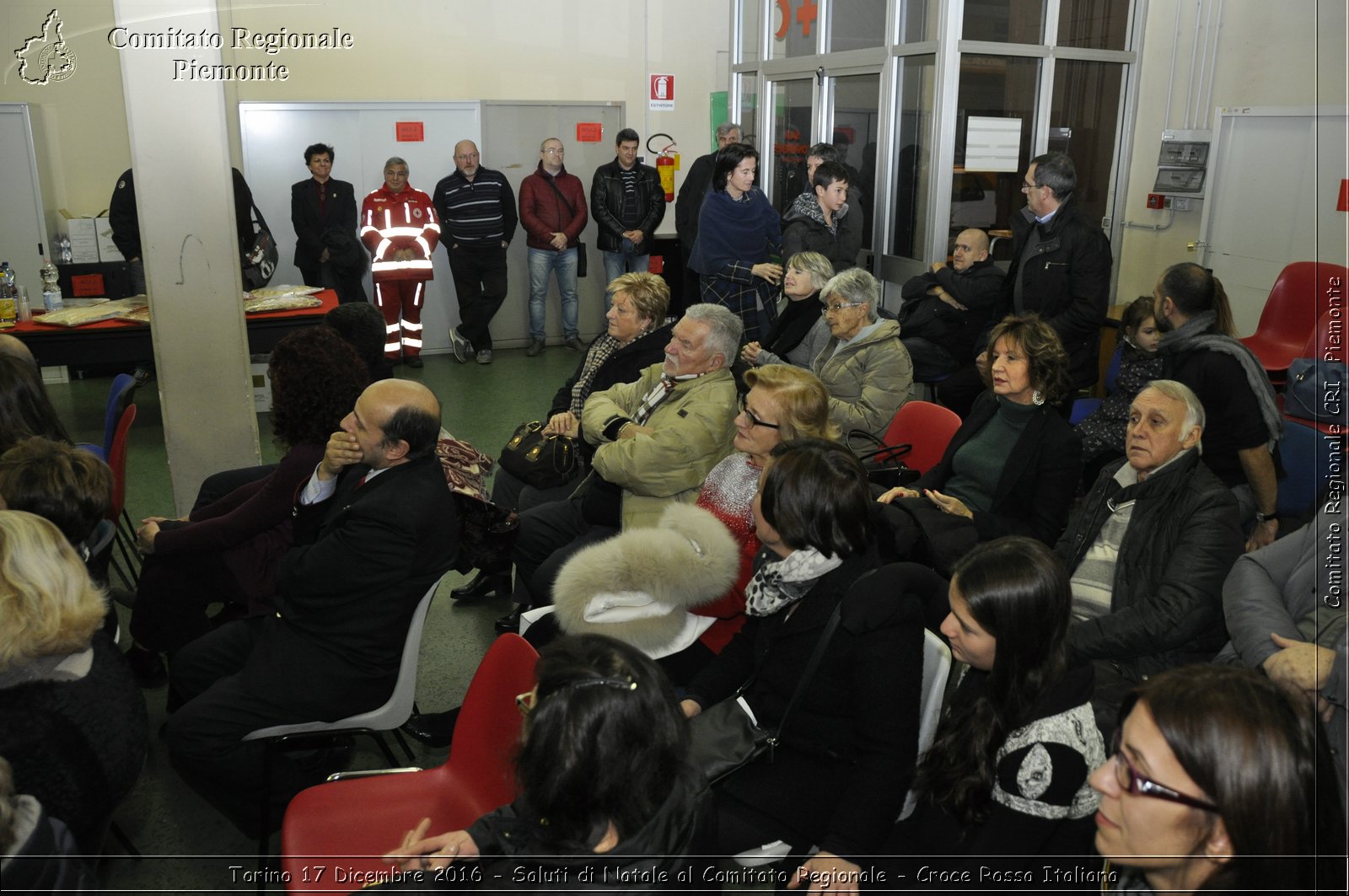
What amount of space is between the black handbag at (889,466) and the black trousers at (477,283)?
5.48 meters

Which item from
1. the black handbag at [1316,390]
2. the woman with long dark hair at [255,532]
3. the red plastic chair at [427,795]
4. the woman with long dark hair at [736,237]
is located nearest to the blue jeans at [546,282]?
the woman with long dark hair at [736,237]

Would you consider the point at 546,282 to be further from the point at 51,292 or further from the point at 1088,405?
the point at 1088,405

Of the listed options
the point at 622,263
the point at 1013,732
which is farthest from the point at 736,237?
the point at 1013,732

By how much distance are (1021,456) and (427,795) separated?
6.81 feet

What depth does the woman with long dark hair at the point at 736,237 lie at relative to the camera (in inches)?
237

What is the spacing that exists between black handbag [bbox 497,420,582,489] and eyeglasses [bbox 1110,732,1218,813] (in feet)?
9.52

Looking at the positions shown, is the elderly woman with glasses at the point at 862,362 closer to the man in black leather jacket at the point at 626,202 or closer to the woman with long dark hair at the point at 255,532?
the woman with long dark hair at the point at 255,532

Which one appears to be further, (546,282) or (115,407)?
(546,282)

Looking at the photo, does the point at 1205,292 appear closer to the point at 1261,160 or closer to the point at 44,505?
the point at 1261,160

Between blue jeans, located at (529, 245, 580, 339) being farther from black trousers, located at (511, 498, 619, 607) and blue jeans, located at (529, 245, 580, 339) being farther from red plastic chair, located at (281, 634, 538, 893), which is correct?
red plastic chair, located at (281, 634, 538, 893)

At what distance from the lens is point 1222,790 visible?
1320 mm

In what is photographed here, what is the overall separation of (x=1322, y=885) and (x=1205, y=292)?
2.99 m

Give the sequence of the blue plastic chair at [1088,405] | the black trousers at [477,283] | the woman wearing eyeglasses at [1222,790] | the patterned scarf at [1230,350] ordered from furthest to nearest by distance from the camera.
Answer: the black trousers at [477,283], the blue plastic chair at [1088,405], the patterned scarf at [1230,350], the woman wearing eyeglasses at [1222,790]

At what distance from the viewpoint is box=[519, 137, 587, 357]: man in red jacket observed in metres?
8.75
